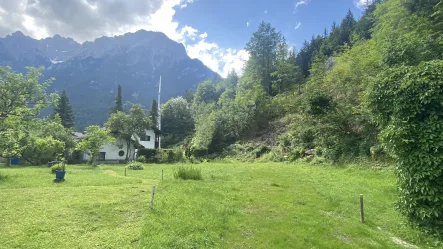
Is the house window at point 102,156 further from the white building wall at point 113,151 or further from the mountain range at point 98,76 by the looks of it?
the mountain range at point 98,76

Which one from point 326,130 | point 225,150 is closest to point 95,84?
point 225,150

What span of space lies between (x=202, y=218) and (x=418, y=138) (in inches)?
261

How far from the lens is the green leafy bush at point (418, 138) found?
6027 millimetres

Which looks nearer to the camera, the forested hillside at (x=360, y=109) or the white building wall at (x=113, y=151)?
the forested hillside at (x=360, y=109)

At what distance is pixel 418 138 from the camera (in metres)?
6.31

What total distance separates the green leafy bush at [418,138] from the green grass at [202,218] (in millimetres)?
983

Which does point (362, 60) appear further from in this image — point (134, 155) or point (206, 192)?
point (134, 155)

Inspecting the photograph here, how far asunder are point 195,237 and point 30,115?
55.6 feet

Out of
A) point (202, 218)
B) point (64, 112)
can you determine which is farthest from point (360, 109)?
point (64, 112)

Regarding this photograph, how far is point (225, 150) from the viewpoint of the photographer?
35.8 meters

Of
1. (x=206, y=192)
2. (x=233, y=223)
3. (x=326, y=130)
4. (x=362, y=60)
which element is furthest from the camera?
(x=362, y=60)

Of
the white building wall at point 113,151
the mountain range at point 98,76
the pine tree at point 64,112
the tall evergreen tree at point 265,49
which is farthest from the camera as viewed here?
the mountain range at point 98,76

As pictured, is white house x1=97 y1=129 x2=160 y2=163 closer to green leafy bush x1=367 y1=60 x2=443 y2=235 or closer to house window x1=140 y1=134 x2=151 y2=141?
house window x1=140 y1=134 x2=151 y2=141

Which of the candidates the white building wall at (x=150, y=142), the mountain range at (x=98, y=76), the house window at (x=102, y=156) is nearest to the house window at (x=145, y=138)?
the white building wall at (x=150, y=142)
